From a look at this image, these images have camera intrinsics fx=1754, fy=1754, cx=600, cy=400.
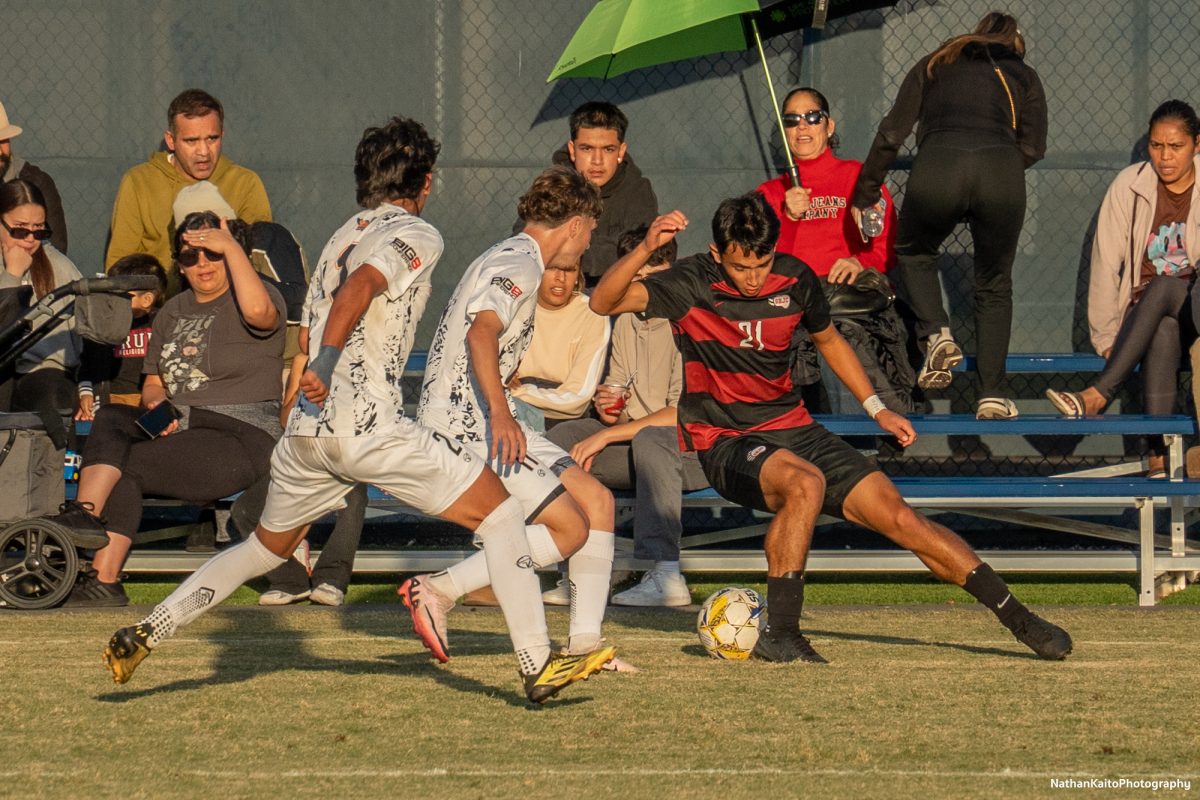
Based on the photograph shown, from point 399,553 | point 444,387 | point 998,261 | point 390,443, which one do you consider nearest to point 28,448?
point 399,553

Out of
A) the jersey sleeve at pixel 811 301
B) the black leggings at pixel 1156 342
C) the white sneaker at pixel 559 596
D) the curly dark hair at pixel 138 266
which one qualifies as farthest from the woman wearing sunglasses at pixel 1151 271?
the curly dark hair at pixel 138 266

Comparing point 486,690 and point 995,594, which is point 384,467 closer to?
point 486,690

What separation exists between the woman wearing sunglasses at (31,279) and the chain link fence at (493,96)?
1.76m

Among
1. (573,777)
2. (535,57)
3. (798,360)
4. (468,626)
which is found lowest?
(468,626)

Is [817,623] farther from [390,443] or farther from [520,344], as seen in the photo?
[390,443]

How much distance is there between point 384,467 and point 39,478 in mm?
3408

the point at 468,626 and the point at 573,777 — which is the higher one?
the point at 573,777

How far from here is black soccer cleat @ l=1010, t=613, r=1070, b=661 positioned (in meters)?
6.65

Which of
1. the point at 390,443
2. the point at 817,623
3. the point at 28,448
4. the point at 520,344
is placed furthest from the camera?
the point at 28,448

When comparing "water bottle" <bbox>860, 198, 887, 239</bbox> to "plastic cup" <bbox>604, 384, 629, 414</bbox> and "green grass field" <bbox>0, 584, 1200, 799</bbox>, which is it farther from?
"green grass field" <bbox>0, 584, 1200, 799</bbox>

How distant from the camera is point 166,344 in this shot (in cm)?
876

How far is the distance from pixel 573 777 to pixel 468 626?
3171 millimetres

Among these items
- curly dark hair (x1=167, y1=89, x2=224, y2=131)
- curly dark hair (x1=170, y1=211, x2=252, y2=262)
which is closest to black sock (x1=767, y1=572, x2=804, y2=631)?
curly dark hair (x1=170, y1=211, x2=252, y2=262)

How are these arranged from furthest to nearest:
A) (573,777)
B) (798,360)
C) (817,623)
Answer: (798,360), (817,623), (573,777)
